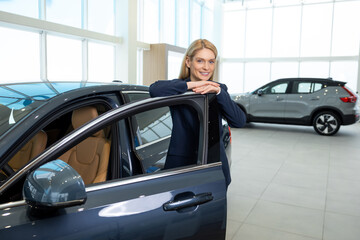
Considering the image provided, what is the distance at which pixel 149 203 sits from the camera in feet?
4.40

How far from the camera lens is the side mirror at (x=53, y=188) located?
3.38ft

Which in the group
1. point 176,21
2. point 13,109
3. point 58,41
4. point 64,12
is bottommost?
point 13,109

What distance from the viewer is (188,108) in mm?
1657

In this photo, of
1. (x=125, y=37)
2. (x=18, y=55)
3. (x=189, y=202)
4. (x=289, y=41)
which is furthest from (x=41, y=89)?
(x=289, y=41)

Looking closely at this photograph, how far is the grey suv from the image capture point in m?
8.30

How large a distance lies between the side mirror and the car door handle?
1.33 ft

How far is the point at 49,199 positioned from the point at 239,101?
8.95 meters

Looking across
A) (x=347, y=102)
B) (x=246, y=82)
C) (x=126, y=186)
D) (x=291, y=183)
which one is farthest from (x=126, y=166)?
(x=246, y=82)

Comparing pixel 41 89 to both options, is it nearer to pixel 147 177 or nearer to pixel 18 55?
pixel 147 177

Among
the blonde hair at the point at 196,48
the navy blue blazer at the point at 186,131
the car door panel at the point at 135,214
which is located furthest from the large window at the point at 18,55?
the car door panel at the point at 135,214

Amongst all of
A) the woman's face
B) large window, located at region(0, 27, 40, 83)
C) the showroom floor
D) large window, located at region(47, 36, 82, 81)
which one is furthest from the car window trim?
large window, located at region(47, 36, 82, 81)

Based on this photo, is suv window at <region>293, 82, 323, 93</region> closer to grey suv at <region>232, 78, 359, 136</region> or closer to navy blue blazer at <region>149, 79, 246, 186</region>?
grey suv at <region>232, 78, 359, 136</region>

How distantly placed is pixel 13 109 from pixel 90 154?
584 millimetres

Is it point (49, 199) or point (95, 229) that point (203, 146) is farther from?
point (49, 199)
